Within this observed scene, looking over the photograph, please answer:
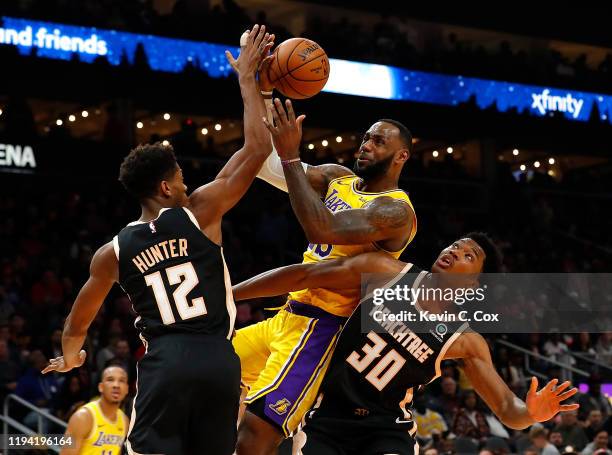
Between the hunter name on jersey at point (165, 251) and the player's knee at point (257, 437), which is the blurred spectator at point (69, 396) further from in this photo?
the hunter name on jersey at point (165, 251)

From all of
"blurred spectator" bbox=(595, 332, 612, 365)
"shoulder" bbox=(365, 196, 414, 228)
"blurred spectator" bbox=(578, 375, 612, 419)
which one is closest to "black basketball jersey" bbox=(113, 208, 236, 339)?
"shoulder" bbox=(365, 196, 414, 228)

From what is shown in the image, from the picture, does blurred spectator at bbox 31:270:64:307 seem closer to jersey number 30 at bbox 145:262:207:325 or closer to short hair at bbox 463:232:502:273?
short hair at bbox 463:232:502:273

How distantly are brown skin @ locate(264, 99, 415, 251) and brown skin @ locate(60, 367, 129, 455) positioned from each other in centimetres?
308

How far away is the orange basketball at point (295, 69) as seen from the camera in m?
5.07

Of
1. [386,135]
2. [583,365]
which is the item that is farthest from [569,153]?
[386,135]

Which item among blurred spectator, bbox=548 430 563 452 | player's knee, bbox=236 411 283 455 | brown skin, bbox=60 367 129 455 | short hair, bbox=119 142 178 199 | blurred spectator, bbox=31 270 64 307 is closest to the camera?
short hair, bbox=119 142 178 199

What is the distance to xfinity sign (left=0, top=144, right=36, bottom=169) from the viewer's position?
13762mm

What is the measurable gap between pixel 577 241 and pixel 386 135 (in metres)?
15.4

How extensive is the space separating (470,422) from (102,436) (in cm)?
498

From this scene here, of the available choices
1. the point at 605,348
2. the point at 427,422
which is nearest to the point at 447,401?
the point at 427,422

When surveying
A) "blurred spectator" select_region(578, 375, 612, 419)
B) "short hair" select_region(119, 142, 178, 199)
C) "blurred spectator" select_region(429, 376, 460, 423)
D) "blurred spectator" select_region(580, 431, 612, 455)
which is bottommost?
"blurred spectator" select_region(580, 431, 612, 455)

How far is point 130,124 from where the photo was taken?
17.3m

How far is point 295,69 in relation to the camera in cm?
507

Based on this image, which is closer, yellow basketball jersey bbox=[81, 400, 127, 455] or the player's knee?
the player's knee
